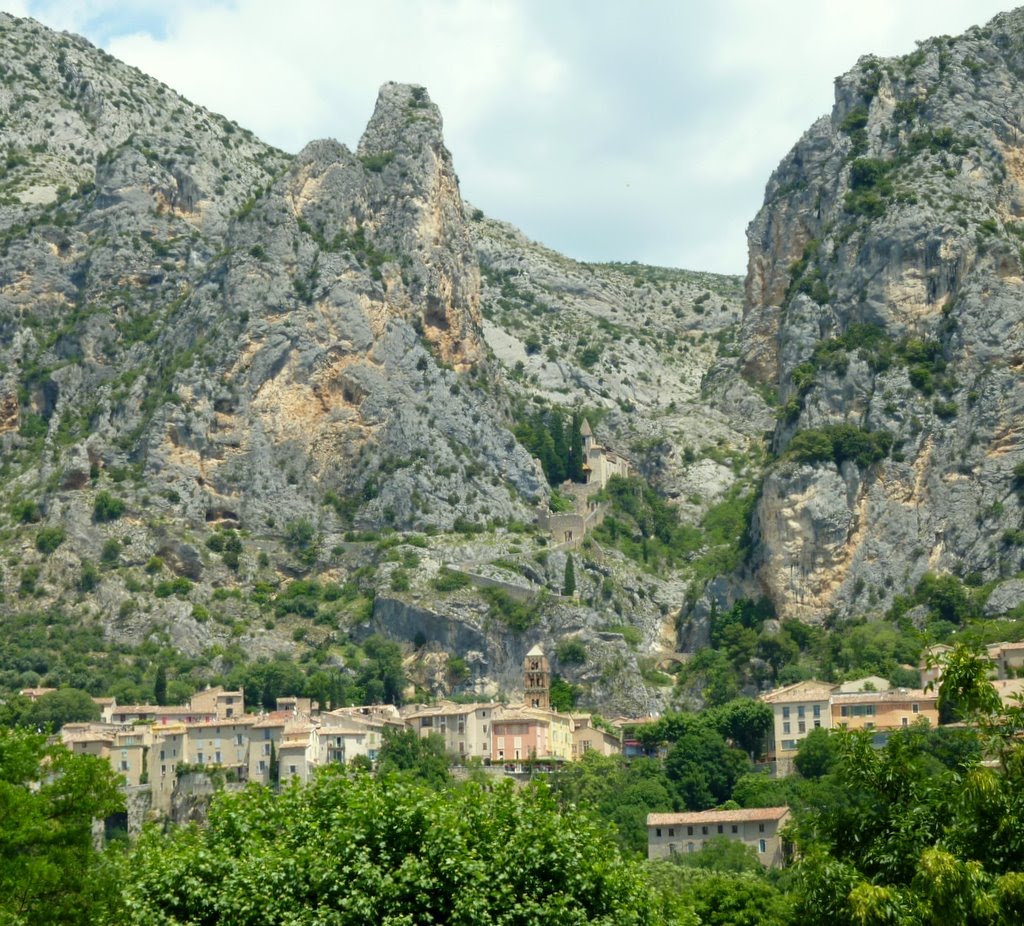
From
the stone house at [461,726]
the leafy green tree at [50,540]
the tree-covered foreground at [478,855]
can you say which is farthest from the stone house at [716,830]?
the leafy green tree at [50,540]

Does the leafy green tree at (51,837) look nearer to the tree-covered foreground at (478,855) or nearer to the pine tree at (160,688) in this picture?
the tree-covered foreground at (478,855)

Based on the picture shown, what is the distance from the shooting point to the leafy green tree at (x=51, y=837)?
44.0m

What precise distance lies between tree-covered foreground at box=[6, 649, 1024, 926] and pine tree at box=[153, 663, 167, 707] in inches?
3358

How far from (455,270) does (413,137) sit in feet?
44.8

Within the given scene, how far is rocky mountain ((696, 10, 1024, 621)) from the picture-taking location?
450ft

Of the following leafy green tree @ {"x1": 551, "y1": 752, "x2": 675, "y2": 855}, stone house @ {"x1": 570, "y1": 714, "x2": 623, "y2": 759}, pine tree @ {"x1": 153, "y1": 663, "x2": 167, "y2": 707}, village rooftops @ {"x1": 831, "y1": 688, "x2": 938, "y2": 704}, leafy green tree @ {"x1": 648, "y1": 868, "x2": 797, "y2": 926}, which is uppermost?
pine tree @ {"x1": 153, "y1": 663, "x2": 167, "y2": 707}

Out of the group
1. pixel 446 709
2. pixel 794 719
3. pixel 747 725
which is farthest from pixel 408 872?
pixel 446 709

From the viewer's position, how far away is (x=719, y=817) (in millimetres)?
102750

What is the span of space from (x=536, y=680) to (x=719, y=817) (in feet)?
121

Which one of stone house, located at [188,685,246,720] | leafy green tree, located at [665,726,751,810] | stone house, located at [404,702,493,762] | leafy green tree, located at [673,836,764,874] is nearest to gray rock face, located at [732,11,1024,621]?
leafy green tree, located at [665,726,751,810]

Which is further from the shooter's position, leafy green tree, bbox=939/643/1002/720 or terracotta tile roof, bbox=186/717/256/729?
terracotta tile roof, bbox=186/717/256/729

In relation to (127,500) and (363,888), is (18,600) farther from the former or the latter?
(363,888)

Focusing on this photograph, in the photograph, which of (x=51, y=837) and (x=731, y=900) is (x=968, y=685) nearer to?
(x=51, y=837)

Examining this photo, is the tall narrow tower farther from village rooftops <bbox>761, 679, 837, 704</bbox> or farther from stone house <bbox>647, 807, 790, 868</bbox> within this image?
stone house <bbox>647, 807, 790, 868</bbox>
